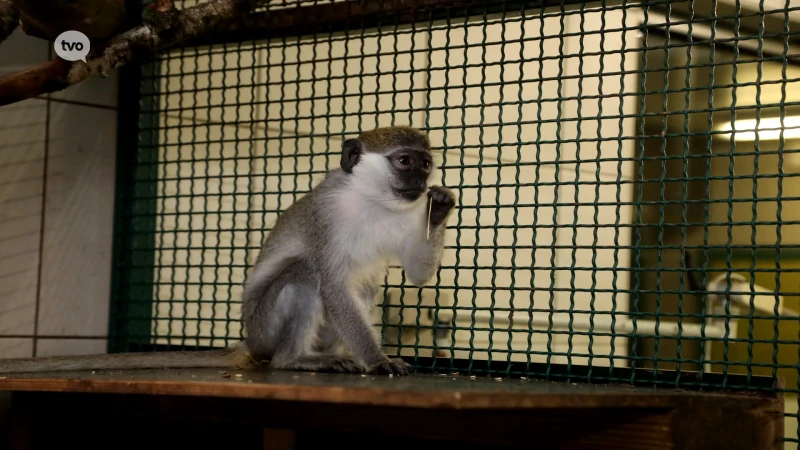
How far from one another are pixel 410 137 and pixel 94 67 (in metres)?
1.15

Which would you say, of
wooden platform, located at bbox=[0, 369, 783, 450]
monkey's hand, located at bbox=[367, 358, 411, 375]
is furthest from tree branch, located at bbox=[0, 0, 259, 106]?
monkey's hand, located at bbox=[367, 358, 411, 375]

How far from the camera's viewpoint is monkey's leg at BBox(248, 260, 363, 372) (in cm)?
321

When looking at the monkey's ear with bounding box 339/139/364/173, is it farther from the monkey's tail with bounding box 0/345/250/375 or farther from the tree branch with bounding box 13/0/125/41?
the tree branch with bounding box 13/0/125/41

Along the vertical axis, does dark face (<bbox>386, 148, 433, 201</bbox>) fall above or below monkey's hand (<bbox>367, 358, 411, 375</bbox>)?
above

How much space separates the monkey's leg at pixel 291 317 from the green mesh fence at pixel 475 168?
0.41 m

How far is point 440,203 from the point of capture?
3229 mm

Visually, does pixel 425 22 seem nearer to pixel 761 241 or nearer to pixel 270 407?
pixel 270 407

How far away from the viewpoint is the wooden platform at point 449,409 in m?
2.13

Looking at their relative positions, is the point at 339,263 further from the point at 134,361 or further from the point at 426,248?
the point at 134,361

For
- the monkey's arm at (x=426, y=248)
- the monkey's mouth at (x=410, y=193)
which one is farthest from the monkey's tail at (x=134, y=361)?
the monkey's mouth at (x=410, y=193)

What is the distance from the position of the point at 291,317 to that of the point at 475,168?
1157 mm

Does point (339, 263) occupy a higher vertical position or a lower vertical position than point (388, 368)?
higher

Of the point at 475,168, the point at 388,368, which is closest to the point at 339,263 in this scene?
the point at 388,368

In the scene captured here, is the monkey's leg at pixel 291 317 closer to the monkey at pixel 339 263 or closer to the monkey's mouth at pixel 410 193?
the monkey at pixel 339 263
